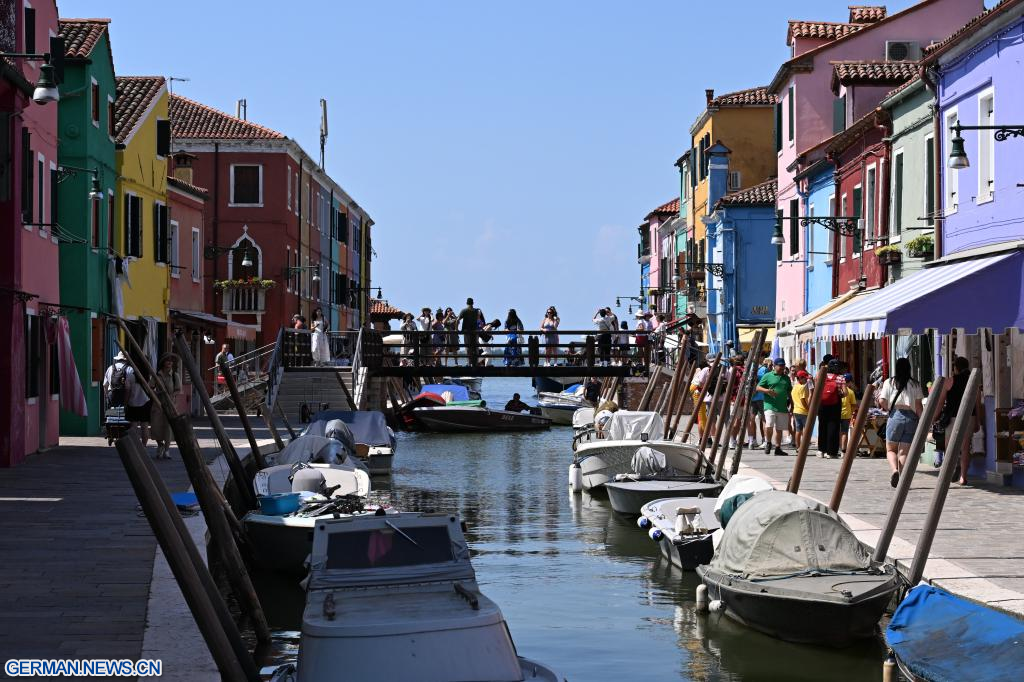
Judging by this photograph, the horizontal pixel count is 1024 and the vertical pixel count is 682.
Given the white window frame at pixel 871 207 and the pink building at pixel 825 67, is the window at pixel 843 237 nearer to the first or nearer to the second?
the white window frame at pixel 871 207

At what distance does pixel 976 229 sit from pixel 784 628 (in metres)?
11.2

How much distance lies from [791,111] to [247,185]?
23.0 metres

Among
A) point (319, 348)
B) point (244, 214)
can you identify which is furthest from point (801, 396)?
point (244, 214)

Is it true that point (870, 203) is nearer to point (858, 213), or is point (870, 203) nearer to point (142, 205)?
point (858, 213)

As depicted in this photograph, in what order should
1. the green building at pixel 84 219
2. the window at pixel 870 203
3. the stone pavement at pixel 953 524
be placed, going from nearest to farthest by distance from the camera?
the stone pavement at pixel 953 524, the window at pixel 870 203, the green building at pixel 84 219

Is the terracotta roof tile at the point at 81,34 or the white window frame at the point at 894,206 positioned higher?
the terracotta roof tile at the point at 81,34

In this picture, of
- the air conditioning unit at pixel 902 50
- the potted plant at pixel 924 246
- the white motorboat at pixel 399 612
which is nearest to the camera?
the white motorboat at pixel 399 612

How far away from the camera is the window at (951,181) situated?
75.7 ft

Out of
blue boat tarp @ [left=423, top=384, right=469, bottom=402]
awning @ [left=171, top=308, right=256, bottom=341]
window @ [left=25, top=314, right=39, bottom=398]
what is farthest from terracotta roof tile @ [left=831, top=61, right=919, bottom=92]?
blue boat tarp @ [left=423, top=384, right=469, bottom=402]

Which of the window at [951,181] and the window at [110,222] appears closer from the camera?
the window at [951,181]

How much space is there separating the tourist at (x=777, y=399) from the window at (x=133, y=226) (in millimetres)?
14393

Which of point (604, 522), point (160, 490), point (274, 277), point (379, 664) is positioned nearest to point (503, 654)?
point (379, 664)

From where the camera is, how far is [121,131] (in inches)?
1314

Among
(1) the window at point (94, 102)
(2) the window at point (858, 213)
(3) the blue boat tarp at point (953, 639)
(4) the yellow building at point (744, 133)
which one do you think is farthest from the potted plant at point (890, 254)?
(4) the yellow building at point (744, 133)
